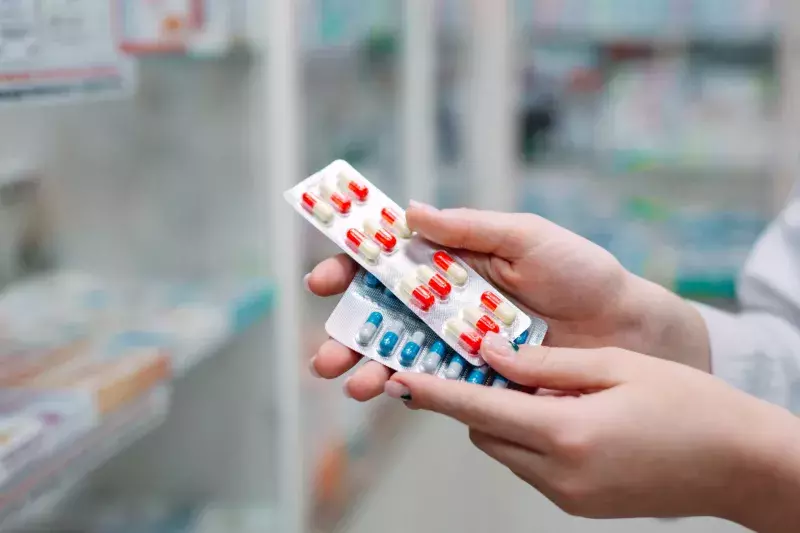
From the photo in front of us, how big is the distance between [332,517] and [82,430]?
706 millimetres

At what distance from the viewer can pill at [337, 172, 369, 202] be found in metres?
0.81

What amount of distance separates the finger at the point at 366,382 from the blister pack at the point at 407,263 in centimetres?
6

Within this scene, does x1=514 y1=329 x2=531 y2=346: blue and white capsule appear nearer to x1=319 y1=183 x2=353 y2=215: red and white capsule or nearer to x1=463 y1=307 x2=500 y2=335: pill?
x1=463 y1=307 x2=500 y2=335: pill

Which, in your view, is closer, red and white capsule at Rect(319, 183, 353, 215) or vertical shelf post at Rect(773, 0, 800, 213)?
red and white capsule at Rect(319, 183, 353, 215)

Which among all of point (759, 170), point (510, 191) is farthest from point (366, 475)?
point (759, 170)

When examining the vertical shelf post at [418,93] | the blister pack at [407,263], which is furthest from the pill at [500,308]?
the vertical shelf post at [418,93]

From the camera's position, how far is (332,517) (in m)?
1.48

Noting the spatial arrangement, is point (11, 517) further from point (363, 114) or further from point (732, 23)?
point (732, 23)

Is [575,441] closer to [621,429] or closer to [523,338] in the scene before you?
[621,429]

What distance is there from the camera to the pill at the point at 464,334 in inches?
29.5

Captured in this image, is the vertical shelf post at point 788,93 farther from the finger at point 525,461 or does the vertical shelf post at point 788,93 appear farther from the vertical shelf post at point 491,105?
the finger at point 525,461

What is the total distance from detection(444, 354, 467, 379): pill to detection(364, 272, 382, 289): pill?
0.09 metres

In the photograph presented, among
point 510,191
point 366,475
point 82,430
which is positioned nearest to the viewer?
point 82,430

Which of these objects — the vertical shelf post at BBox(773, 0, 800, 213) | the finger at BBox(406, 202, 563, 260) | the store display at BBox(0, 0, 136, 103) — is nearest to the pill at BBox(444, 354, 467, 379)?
the finger at BBox(406, 202, 563, 260)
